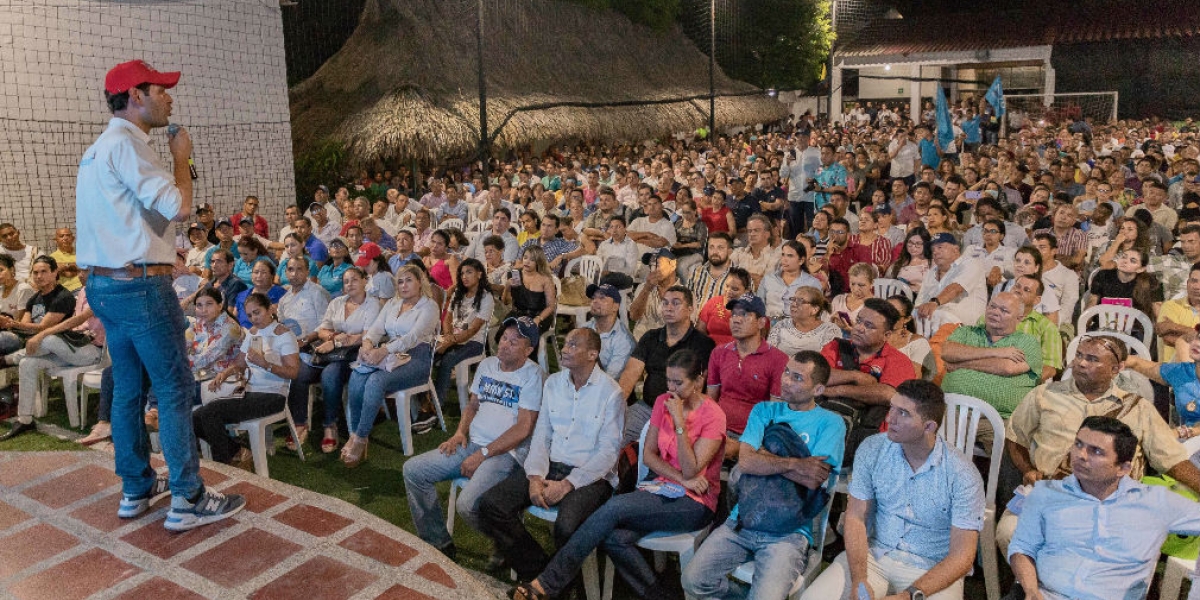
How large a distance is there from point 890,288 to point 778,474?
133 inches

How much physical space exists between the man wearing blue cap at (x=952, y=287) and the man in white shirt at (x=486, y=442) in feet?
9.43

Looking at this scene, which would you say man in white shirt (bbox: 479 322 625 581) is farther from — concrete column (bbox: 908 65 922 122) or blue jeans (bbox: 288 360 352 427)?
concrete column (bbox: 908 65 922 122)

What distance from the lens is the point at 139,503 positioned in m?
3.14

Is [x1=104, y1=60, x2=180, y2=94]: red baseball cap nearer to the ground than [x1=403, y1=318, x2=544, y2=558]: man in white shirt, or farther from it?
farther from it

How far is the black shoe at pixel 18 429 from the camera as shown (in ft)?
19.3

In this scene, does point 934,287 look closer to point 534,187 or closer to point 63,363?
point 63,363

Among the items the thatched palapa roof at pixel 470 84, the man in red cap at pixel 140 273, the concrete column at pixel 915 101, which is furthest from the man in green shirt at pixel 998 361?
the concrete column at pixel 915 101

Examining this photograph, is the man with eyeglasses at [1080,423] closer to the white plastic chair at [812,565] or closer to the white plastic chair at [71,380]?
the white plastic chair at [812,565]

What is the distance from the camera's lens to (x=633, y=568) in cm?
359

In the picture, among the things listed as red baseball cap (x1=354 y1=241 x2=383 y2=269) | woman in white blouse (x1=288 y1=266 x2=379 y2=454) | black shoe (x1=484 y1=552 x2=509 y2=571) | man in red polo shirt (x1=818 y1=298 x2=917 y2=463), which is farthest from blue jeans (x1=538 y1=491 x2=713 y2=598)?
red baseball cap (x1=354 y1=241 x2=383 y2=269)

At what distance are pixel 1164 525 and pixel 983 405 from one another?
44.6 inches

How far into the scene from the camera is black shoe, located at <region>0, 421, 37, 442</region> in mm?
5895

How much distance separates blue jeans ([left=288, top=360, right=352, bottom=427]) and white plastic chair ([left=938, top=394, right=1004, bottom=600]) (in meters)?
3.78

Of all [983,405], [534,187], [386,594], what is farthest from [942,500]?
[534,187]
